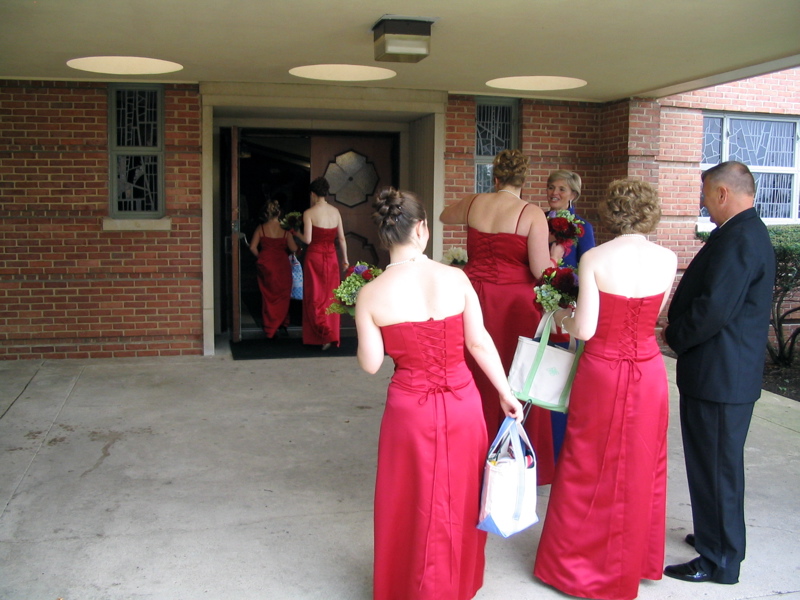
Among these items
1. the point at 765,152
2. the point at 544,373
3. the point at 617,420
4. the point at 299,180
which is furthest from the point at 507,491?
the point at 765,152

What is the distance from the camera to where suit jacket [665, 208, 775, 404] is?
132 inches

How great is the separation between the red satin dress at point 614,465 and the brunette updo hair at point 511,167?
1.58 m

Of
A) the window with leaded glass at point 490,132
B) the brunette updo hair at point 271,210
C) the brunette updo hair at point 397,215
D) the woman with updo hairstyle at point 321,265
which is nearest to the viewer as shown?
the brunette updo hair at point 397,215

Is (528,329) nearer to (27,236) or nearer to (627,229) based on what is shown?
(627,229)

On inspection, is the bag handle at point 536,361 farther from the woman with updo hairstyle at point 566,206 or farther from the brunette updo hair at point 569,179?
the brunette updo hair at point 569,179

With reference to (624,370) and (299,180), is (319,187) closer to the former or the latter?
(299,180)

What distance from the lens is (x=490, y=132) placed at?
9.20m

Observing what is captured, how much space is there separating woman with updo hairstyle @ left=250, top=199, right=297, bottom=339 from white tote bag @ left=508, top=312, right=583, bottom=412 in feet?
20.6

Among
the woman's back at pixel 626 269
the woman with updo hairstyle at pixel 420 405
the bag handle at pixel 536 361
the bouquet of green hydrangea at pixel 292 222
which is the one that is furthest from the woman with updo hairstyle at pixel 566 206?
the bouquet of green hydrangea at pixel 292 222

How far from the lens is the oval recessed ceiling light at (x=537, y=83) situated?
7.99m

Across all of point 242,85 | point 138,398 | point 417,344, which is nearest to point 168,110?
point 242,85

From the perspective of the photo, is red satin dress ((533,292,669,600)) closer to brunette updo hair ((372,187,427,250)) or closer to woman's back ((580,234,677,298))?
woman's back ((580,234,677,298))

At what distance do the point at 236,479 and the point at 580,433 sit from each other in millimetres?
2374

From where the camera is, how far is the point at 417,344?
304 cm
